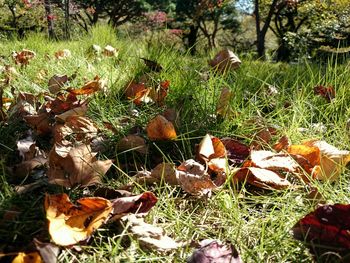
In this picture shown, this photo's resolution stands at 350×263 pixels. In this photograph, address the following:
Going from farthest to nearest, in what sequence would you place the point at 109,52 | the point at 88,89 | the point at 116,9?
the point at 116,9, the point at 109,52, the point at 88,89

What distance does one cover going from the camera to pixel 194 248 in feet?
2.40

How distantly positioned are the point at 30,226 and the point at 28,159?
1.11 ft

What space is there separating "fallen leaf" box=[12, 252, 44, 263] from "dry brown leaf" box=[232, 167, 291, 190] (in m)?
0.50

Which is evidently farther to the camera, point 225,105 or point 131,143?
point 225,105

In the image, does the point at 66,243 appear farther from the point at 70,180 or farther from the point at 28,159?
the point at 28,159

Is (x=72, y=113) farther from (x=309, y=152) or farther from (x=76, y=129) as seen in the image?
(x=309, y=152)

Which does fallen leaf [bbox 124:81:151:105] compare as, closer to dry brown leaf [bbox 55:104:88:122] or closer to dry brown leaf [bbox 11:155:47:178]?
dry brown leaf [bbox 55:104:88:122]

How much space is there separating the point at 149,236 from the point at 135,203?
9 centimetres

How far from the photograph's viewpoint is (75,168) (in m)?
0.90

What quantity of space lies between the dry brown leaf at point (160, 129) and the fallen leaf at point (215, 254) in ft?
1.68

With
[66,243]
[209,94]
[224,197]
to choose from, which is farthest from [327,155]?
[66,243]

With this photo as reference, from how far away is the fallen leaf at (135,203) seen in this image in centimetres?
79

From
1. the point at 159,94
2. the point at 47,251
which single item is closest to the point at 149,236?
the point at 47,251

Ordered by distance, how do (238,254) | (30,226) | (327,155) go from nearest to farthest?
1. (238,254)
2. (30,226)
3. (327,155)
